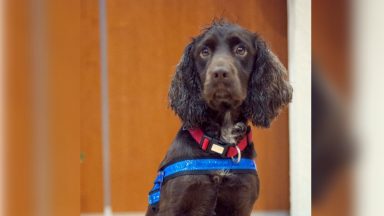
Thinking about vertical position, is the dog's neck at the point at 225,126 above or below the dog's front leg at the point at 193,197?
above

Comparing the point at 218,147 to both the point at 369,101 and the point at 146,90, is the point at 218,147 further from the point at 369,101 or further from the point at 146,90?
the point at 146,90

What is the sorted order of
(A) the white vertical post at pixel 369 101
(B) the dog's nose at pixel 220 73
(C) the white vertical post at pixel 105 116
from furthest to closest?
(C) the white vertical post at pixel 105 116
(B) the dog's nose at pixel 220 73
(A) the white vertical post at pixel 369 101

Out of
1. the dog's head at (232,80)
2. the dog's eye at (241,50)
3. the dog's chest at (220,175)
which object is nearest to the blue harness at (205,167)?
the dog's chest at (220,175)

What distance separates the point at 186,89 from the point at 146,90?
85 centimetres

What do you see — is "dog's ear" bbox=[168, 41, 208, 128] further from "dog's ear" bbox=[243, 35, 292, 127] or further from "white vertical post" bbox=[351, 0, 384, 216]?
"white vertical post" bbox=[351, 0, 384, 216]

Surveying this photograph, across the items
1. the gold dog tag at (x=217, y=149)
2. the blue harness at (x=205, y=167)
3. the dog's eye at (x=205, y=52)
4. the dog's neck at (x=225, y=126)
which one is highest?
the dog's eye at (x=205, y=52)

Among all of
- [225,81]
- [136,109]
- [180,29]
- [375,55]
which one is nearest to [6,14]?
[375,55]

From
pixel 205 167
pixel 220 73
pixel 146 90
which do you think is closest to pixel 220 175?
pixel 205 167

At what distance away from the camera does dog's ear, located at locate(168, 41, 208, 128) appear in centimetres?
119

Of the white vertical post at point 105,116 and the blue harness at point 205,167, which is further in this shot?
the white vertical post at point 105,116

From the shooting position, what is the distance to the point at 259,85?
122 centimetres

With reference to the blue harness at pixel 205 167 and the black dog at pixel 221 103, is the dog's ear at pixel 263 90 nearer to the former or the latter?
the black dog at pixel 221 103

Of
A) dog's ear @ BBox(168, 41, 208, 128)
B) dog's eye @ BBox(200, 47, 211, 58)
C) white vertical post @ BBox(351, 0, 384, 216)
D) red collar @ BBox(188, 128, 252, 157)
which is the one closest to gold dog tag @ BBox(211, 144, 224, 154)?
red collar @ BBox(188, 128, 252, 157)

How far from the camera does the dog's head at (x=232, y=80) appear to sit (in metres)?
1.11
